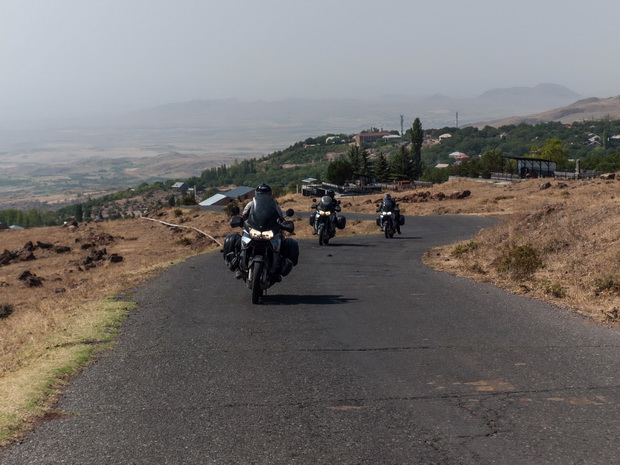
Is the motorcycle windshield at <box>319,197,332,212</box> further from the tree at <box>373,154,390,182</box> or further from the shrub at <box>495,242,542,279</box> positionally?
the tree at <box>373,154,390,182</box>

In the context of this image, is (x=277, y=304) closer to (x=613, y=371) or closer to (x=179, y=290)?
(x=179, y=290)

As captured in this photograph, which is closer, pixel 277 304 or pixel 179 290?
pixel 277 304

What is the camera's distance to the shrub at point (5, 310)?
827 inches

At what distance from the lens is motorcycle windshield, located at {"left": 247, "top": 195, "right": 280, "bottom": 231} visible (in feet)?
46.5

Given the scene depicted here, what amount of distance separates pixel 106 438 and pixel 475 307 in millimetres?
8184

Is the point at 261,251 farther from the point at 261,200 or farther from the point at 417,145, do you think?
the point at 417,145

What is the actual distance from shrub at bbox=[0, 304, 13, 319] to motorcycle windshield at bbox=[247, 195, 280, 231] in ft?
32.9

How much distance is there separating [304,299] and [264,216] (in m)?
1.93

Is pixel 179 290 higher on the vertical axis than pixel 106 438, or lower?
lower

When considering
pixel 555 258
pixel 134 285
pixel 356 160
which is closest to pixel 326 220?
pixel 134 285

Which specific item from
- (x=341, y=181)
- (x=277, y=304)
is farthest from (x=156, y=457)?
(x=341, y=181)

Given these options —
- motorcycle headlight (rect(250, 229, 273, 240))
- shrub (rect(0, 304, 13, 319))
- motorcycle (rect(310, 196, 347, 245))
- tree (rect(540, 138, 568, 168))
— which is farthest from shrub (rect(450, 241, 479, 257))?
tree (rect(540, 138, 568, 168))

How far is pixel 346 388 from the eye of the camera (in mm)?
7750

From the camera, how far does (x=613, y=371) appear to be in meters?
8.16
